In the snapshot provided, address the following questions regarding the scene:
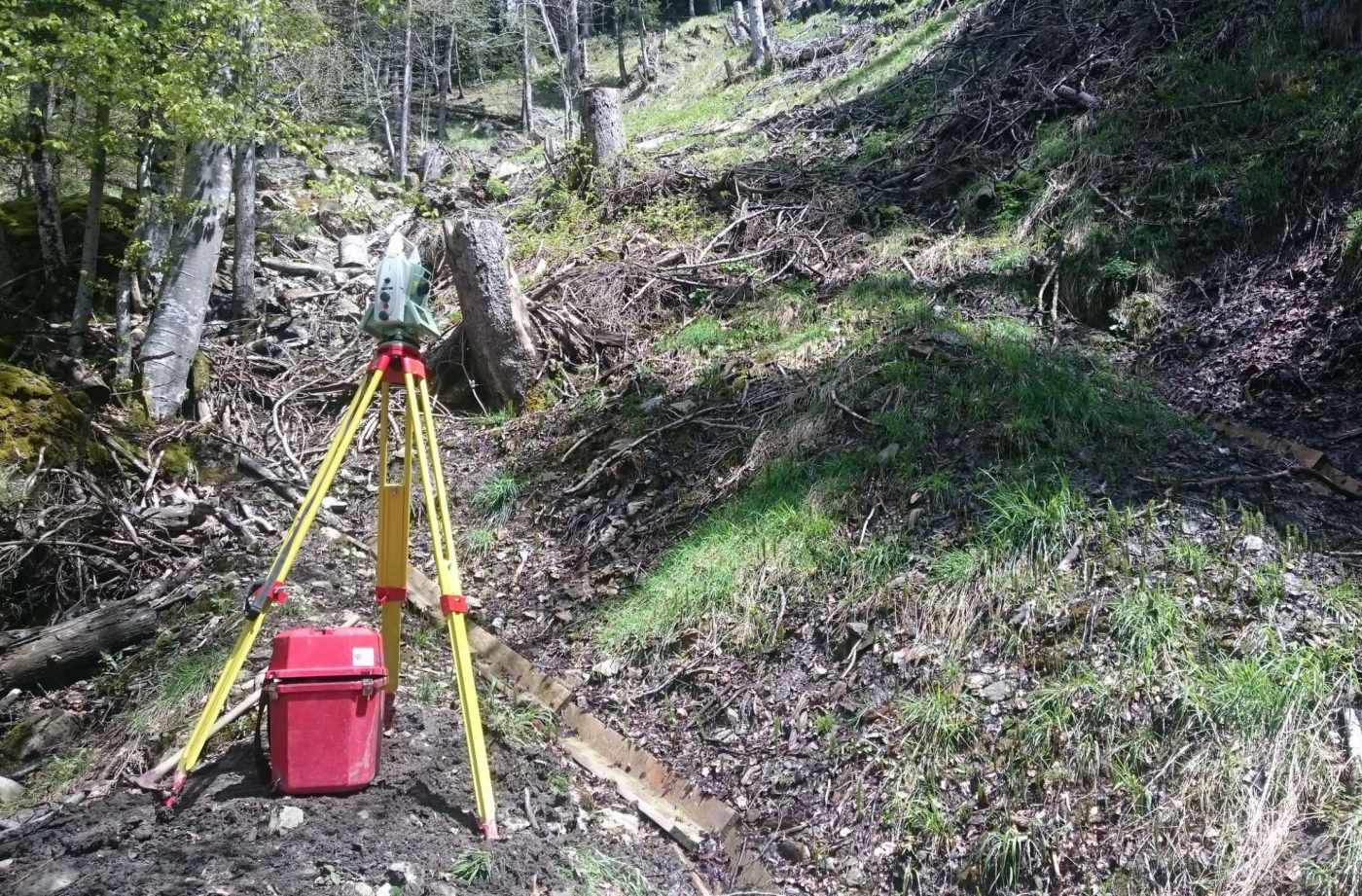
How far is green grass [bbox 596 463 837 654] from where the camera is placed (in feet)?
14.0

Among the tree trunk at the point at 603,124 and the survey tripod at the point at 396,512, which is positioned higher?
the tree trunk at the point at 603,124

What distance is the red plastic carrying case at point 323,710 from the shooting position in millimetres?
2809

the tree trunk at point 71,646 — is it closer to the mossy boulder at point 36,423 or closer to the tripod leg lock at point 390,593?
the mossy boulder at point 36,423

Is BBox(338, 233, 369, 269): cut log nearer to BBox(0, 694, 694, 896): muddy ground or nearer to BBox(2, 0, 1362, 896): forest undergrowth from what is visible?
BBox(2, 0, 1362, 896): forest undergrowth

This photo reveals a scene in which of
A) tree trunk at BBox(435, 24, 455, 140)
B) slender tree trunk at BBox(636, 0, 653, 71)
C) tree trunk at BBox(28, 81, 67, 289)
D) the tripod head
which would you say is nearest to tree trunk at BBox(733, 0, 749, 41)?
slender tree trunk at BBox(636, 0, 653, 71)

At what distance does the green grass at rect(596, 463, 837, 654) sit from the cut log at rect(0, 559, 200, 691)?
2.47m

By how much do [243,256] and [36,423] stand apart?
12.0 ft

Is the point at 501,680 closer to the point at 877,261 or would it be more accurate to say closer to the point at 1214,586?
the point at 1214,586

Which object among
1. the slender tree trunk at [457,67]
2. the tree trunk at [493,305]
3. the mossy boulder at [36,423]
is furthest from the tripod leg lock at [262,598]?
the slender tree trunk at [457,67]

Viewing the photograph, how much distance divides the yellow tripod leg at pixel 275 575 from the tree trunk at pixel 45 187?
194 inches

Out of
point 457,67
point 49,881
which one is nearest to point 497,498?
point 49,881

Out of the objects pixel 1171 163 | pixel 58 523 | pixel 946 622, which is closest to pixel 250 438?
pixel 58 523

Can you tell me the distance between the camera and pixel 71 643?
447 centimetres

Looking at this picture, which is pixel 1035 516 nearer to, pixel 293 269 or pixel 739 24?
pixel 293 269
